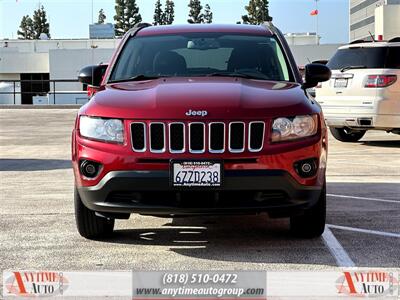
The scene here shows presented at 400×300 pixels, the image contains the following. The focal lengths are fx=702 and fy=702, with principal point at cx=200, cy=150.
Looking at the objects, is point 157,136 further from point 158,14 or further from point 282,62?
point 158,14

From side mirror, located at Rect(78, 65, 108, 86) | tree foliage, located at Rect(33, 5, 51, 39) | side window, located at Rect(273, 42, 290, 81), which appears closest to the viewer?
side window, located at Rect(273, 42, 290, 81)

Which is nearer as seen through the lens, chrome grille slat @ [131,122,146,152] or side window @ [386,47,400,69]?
chrome grille slat @ [131,122,146,152]

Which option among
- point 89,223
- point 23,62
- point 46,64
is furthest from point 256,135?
point 23,62

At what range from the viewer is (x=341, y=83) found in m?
12.1

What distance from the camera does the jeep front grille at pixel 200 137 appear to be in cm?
474

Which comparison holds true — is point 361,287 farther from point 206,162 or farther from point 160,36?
point 160,36

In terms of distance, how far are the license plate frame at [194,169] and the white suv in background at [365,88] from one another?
754 centimetres

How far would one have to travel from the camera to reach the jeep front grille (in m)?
4.74

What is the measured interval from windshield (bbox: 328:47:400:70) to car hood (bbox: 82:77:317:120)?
6.71 metres

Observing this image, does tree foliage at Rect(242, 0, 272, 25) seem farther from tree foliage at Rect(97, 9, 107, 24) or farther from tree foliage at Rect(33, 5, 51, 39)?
tree foliage at Rect(97, 9, 107, 24)

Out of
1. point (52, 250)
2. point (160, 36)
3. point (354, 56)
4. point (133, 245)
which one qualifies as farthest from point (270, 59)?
point (354, 56)

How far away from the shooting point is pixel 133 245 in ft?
17.5

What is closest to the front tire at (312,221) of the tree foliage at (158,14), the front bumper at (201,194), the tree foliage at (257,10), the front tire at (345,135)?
the front bumper at (201,194)

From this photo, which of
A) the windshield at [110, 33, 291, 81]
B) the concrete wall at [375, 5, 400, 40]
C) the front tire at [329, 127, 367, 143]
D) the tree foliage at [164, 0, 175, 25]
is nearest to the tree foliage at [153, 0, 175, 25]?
the tree foliage at [164, 0, 175, 25]
